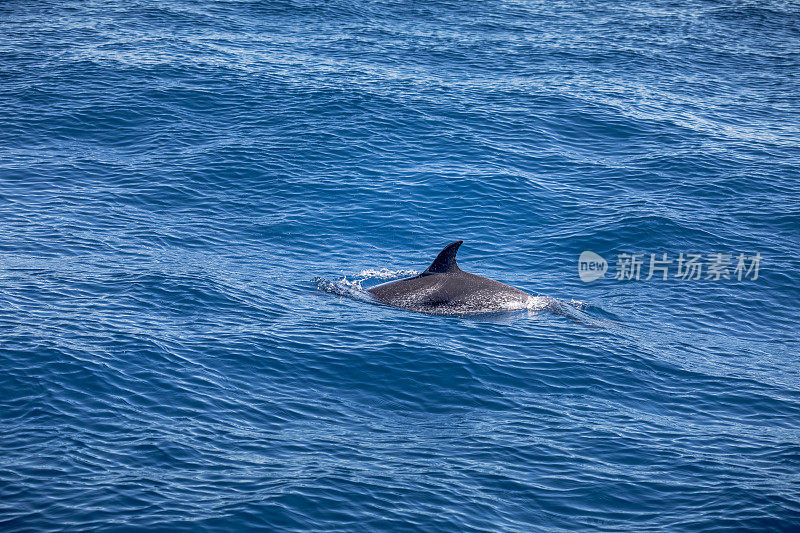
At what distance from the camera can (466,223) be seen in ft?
93.8

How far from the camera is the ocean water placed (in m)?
13.7

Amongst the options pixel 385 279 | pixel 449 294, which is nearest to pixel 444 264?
pixel 449 294

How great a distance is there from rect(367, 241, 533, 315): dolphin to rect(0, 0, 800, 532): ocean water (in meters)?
0.84

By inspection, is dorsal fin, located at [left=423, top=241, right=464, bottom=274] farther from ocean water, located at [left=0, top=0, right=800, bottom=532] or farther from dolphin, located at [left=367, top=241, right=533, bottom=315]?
ocean water, located at [left=0, top=0, right=800, bottom=532]

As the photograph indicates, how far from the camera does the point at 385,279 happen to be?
23.2 meters

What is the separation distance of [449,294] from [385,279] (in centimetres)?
273

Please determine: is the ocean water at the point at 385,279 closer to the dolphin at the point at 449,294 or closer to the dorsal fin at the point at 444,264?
the dolphin at the point at 449,294

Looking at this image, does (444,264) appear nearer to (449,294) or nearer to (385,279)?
(449,294)

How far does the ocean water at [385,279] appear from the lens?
13680 millimetres

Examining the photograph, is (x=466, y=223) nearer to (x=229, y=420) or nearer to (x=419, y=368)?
(x=419, y=368)

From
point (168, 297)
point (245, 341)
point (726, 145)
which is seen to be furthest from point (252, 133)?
point (726, 145)

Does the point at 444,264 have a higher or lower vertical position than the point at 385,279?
higher

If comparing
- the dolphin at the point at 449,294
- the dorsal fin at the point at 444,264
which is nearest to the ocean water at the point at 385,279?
the dolphin at the point at 449,294

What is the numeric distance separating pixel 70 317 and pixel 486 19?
143ft
